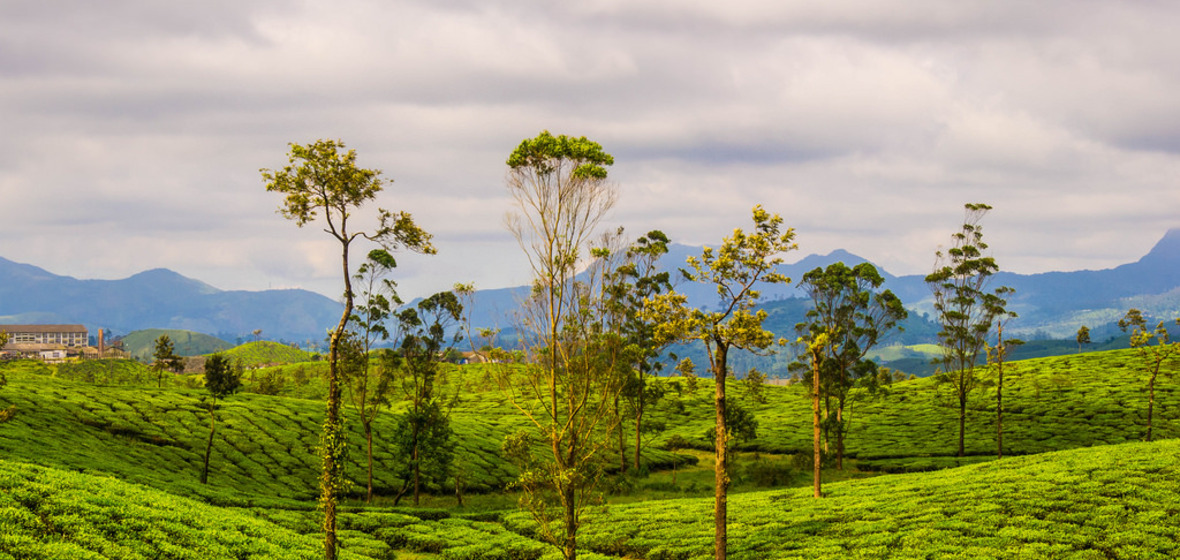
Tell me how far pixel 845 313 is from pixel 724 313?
4886cm

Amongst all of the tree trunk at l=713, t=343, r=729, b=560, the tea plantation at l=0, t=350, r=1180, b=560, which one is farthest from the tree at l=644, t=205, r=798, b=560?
the tea plantation at l=0, t=350, r=1180, b=560

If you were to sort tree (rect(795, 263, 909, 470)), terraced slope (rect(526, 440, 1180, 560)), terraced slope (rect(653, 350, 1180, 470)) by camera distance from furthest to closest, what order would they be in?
terraced slope (rect(653, 350, 1180, 470)) < tree (rect(795, 263, 909, 470)) < terraced slope (rect(526, 440, 1180, 560))

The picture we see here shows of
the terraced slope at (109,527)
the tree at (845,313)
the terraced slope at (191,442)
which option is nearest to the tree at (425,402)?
the terraced slope at (191,442)

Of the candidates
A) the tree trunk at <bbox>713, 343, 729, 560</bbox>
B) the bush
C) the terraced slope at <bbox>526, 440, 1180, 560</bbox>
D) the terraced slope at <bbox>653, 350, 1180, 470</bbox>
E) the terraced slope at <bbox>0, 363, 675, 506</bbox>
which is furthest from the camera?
the terraced slope at <bbox>653, 350, 1180, 470</bbox>

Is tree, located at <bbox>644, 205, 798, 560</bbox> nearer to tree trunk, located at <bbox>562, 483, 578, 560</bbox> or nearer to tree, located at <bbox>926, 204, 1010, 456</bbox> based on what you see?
tree trunk, located at <bbox>562, 483, 578, 560</bbox>

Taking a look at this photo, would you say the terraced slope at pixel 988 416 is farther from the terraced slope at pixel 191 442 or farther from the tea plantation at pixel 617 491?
the terraced slope at pixel 191 442

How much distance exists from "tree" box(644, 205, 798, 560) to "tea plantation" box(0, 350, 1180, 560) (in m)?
6.32

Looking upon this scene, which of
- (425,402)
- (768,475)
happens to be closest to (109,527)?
(425,402)

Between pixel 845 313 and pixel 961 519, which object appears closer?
pixel 961 519

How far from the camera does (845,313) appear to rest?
76.8 m

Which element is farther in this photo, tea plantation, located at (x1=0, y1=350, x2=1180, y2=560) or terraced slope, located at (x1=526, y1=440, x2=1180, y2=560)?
terraced slope, located at (x1=526, y1=440, x2=1180, y2=560)

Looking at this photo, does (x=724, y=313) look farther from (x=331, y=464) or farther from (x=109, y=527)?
(x=109, y=527)

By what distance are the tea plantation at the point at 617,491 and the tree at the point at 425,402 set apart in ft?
14.4

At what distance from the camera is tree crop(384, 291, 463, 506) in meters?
67.1
